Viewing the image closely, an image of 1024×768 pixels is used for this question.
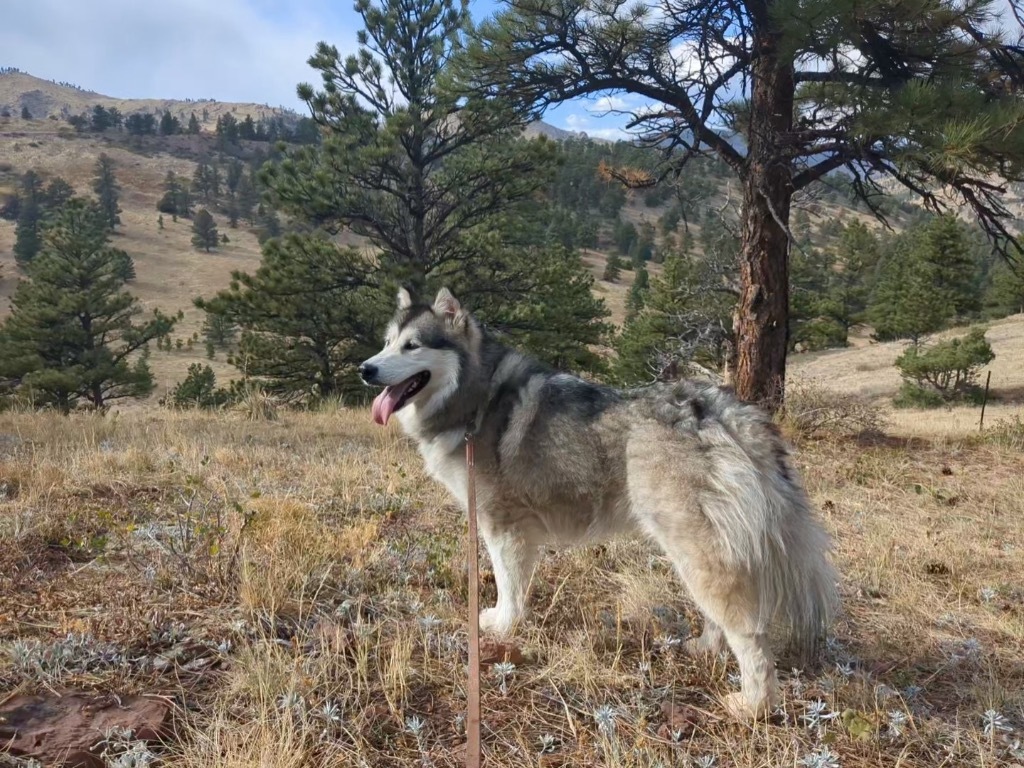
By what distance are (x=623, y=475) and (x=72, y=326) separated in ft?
115

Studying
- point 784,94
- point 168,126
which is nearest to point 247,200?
point 168,126

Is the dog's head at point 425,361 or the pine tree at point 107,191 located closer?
the dog's head at point 425,361

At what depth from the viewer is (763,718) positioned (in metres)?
2.71

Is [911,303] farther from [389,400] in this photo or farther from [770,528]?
[389,400]

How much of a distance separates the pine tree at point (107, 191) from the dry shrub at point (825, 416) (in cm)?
8651

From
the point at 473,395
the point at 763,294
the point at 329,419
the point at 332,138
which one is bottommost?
the point at 329,419

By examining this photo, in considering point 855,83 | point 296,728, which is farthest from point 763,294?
point 296,728

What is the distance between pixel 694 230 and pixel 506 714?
94.5m

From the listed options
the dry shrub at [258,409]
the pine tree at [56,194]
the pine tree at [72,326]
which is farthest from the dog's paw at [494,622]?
the pine tree at [56,194]

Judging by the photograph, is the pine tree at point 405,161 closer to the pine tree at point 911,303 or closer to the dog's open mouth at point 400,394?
the dog's open mouth at point 400,394

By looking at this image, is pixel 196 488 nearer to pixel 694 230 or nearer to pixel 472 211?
pixel 472 211

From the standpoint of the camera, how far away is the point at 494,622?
3582 mm

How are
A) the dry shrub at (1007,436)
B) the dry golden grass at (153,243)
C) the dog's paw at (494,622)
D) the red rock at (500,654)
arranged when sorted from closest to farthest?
the red rock at (500,654) → the dog's paw at (494,622) → the dry shrub at (1007,436) → the dry golden grass at (153,243)

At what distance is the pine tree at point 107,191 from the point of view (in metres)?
79.4
